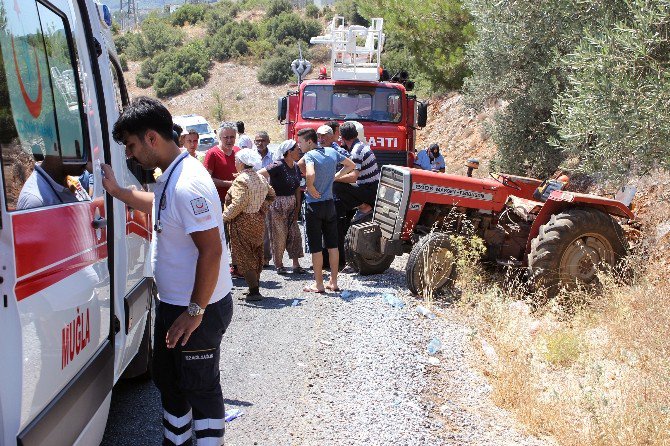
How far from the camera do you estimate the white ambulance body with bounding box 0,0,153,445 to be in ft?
9.04

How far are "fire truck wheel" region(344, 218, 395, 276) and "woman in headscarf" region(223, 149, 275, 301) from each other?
1423 millimetres

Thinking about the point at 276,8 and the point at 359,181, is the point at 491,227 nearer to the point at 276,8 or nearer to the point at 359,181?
the point at 359,181

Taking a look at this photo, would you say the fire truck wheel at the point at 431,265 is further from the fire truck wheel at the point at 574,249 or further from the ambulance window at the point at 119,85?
the ambulance window at the point at 119,85

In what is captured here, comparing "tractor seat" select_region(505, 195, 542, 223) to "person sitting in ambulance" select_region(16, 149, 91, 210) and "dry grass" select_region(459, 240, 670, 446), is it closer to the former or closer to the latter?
"dry grass" select_region(459, 240, 670, 446)

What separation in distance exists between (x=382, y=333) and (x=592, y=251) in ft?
9.47

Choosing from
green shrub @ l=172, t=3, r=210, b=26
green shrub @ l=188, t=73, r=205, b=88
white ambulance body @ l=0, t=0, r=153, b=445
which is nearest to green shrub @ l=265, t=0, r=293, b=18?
green shrub @ l=172, t=3, r=210, b=26

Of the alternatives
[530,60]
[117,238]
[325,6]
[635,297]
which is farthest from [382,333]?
[325,6]

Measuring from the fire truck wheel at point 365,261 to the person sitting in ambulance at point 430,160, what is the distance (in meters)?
4.97

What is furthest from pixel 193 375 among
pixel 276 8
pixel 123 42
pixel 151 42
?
pixel 276 8

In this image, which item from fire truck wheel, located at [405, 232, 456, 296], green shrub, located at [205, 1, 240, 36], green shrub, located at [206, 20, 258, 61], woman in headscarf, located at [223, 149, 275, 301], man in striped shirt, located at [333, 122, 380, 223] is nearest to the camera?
woman in headscarf, located at [223, 149, 275, 301]

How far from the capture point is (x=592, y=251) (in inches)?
348

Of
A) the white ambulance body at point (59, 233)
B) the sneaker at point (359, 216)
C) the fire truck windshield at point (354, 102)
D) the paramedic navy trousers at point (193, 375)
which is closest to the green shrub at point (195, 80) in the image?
the fire truck windshield at point (354, 102)

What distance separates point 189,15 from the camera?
70625 mm

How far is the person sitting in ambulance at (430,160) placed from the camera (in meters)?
15.0
